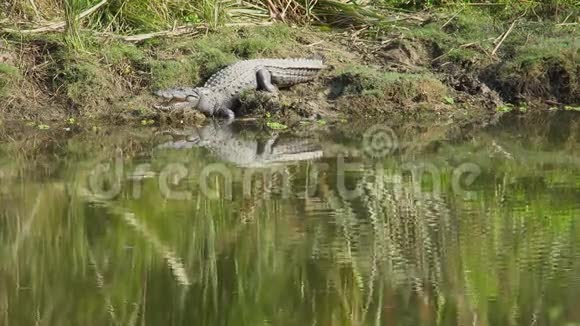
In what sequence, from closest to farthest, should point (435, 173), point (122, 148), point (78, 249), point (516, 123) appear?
point (78, 249), point (435, 173), point (122, 148), point (516, 123)

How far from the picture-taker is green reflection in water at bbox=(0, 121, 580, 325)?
449 centimetres

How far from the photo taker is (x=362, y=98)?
10.8 meters

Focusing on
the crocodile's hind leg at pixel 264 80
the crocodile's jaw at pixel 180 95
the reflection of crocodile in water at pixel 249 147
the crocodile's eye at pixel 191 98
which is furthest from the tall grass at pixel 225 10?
the reflection of crocodile in water at pixel 249 147

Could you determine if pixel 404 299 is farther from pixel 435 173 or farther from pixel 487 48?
pixel 487 48

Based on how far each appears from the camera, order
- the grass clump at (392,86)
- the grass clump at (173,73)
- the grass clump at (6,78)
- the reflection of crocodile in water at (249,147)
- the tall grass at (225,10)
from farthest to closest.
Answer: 1. the tall grass at (225,10)
2. the grass clump at (173,73)
3. the grass clump at (392,86)
4. the grass clump at (6,78)
5. the reflection of crocodile in water at (249,147)

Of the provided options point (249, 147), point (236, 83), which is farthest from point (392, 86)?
point (249, 147)

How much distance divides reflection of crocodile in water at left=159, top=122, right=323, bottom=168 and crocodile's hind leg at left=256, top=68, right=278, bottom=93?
3.72 feet

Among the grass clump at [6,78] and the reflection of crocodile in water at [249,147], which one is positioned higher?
the grass clump at [6,78]

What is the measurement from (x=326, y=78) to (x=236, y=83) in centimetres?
91

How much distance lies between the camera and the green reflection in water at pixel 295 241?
449cm

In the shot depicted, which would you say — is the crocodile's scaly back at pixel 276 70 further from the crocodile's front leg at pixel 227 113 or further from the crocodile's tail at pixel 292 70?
the crocodile's front leg at pixel 227 113

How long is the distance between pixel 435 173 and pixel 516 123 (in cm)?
279

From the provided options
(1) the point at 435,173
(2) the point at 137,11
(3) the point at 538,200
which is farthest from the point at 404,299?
(2) the point at 137,11

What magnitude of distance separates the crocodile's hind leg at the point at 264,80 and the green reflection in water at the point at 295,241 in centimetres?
279
